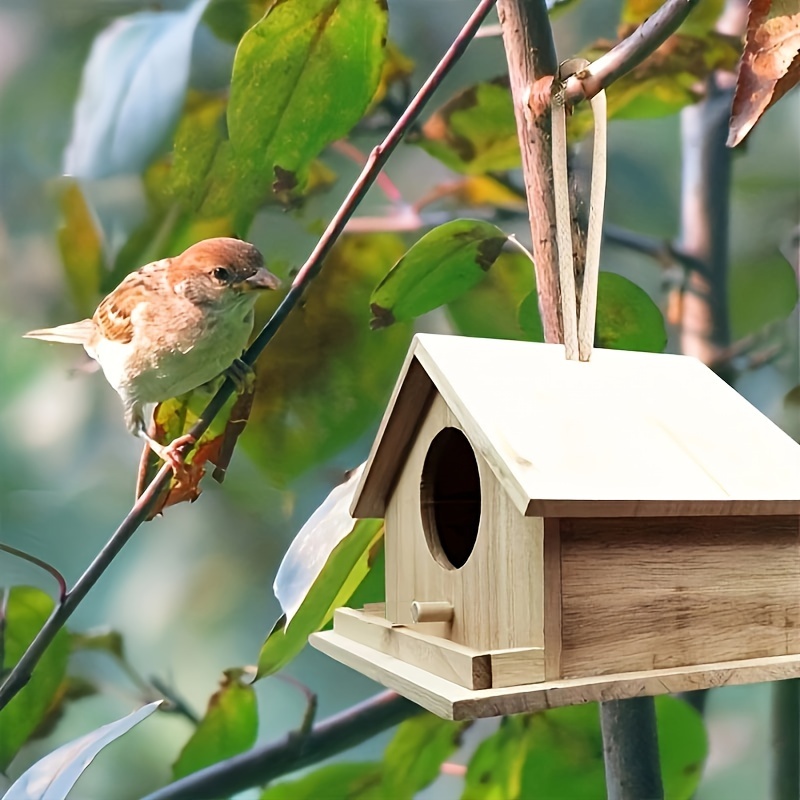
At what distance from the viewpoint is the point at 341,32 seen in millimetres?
975

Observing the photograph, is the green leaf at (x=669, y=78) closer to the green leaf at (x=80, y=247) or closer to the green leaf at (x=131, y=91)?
the green leaf at (x=131, y=91)

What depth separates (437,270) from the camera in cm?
102

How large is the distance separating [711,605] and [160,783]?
0.76 m

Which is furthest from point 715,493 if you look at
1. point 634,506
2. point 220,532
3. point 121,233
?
point 121,233

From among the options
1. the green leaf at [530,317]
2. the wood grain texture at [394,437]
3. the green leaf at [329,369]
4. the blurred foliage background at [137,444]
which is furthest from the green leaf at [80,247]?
the green leaf at [530,317]

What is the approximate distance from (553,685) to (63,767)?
738mm

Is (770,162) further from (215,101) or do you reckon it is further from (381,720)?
(381,720)

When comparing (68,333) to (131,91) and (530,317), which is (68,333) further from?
(530,317)

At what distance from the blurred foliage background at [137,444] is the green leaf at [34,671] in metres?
0.02

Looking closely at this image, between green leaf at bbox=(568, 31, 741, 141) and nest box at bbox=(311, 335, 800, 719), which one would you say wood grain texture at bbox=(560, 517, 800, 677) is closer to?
nest box at bbox=(311, 335, 800, 719)

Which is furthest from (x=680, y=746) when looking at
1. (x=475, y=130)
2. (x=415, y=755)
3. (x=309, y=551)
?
(x=475, y=130)

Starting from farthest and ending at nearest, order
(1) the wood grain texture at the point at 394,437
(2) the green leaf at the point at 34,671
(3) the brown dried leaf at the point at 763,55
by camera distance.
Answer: (2) the green leaf at the point at 34,671 < (3) the brown dried leaf at the point at 763,55 < (1) the wood grain texture at the point at 394,437

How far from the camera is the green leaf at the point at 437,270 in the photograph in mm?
1011

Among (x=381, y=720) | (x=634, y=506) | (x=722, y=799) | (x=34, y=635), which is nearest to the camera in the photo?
(x=634, y=506)
